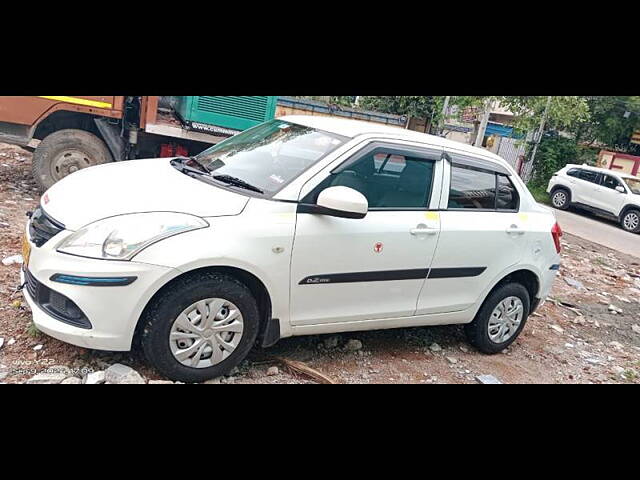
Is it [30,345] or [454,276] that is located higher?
[454,276]

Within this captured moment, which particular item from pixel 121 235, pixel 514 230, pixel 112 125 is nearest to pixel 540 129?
pixel 514 230

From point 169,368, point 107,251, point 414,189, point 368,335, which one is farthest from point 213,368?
point 414,189

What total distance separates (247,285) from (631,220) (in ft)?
47.9

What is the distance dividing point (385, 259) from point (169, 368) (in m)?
1.61

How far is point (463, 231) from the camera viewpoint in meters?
3.91

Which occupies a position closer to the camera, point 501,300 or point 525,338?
point 501,300

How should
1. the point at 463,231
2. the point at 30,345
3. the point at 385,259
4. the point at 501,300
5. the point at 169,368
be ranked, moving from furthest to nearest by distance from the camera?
the point at 501,300 → the point at 463,231 → the point at 385,259 → the point at 30,345 → the point at 169,368

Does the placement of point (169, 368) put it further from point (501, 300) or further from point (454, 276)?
point (501, 300)

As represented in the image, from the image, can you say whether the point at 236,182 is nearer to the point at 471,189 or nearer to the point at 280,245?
the point at 280,245

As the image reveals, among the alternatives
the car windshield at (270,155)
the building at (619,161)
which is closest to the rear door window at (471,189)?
the car windshield at (270,155)

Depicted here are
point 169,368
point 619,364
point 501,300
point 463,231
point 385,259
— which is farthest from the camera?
point 619,364

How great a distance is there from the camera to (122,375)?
301 centimetres

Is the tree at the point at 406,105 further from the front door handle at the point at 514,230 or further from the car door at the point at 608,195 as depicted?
the front door handle at the point at 514,230

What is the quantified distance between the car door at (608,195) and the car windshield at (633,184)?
11.7 inches
